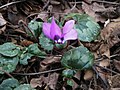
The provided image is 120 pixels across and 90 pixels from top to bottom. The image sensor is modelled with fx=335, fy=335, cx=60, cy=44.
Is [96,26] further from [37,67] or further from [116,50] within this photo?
[37,67]

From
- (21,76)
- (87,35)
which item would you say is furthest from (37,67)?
(87,35)

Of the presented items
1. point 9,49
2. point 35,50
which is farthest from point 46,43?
point 9,49

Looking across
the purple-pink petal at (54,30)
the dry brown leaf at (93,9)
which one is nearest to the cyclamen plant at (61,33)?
the purple-pink petal at (54,30)

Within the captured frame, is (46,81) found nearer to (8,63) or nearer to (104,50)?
(8,63)

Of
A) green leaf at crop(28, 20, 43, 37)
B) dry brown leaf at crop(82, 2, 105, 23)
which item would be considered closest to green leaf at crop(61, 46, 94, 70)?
green leaf at crop(28, 20, 43, 37)

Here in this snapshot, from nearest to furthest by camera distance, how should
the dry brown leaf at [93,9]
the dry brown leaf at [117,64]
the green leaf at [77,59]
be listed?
the green leaf at [77,59] < the dry brown leaf at [117,64] < the dry brown leaf at [93,9]

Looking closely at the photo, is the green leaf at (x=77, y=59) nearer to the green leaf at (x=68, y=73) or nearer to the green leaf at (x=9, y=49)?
the green leaf at (x=68, y=73)
